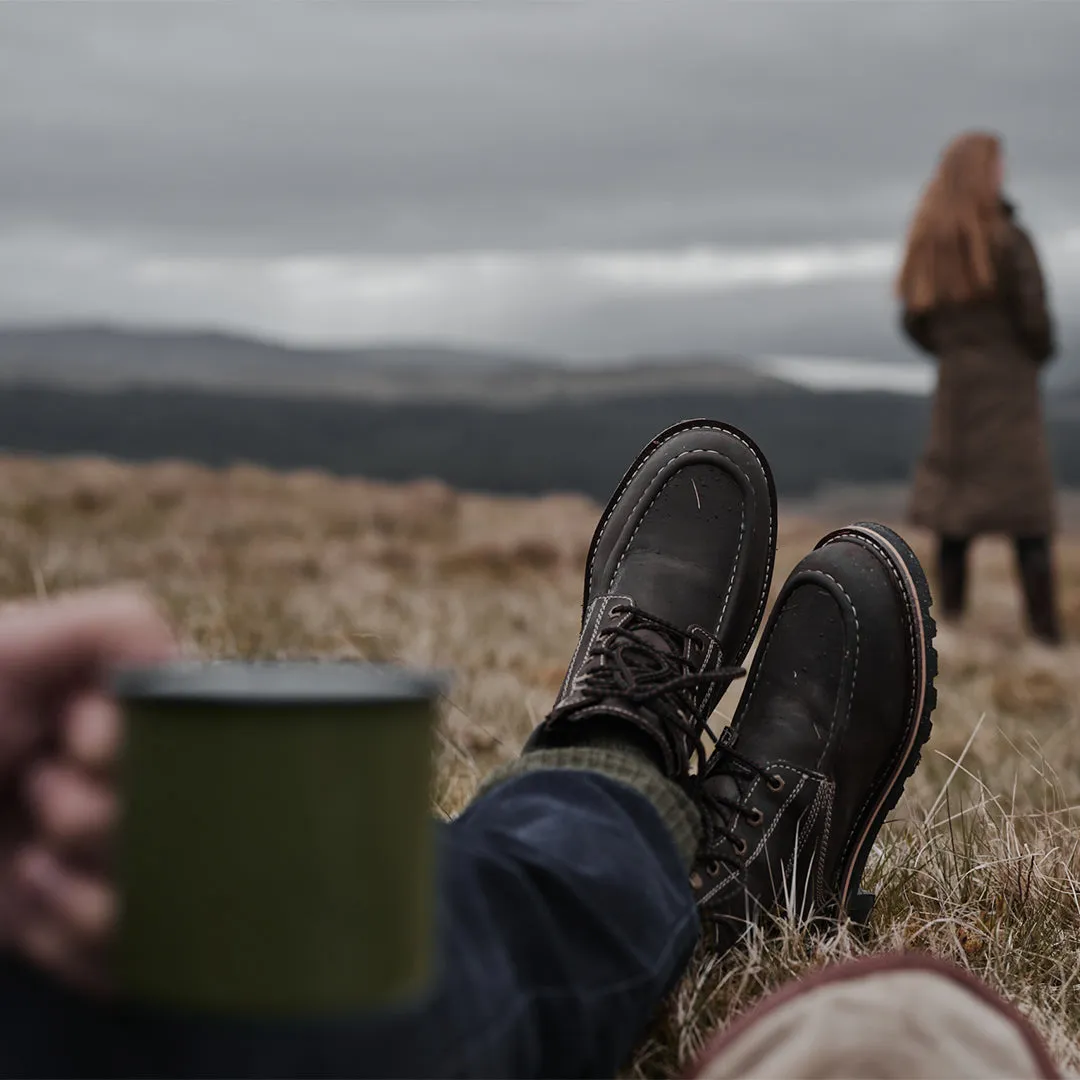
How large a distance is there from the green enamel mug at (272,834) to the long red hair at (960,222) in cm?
540

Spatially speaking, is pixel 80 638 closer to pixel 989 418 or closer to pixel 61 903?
pixel 61 903

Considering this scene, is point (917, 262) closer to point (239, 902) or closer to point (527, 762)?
point (527, 762)

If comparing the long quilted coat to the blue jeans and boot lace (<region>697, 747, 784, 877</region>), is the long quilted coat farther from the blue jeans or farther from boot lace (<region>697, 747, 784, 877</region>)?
the blue jeans

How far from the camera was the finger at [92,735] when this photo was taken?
0.70 meters

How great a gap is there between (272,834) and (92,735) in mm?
157

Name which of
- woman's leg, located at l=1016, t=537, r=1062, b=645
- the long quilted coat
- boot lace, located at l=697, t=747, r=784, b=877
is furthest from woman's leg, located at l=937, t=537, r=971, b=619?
boot lace, located at l=697, t=747, r=784, b=877

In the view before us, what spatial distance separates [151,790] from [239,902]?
0.06 meters

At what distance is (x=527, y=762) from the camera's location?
1.42 meters

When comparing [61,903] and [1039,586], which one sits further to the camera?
[1039,586]

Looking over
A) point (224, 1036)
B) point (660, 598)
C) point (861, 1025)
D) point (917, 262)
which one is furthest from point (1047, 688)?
point (224, 1036)

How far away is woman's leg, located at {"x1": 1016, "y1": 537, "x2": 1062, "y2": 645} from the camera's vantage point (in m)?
5.90

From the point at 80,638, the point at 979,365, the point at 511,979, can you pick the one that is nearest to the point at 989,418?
the point at 979,365

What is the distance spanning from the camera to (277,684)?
0.59 meters

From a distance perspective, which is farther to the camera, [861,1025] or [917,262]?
[917,262]
